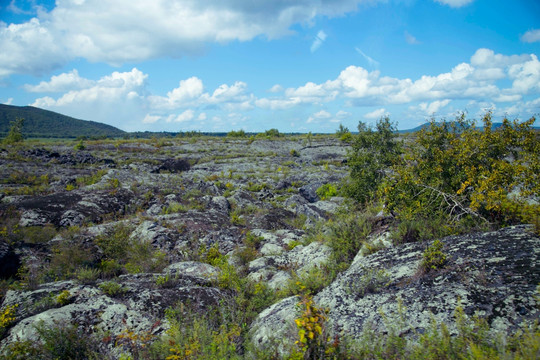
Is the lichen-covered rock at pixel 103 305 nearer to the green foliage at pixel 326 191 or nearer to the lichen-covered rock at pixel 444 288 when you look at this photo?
the lichen-covered rock at pixel 444 288

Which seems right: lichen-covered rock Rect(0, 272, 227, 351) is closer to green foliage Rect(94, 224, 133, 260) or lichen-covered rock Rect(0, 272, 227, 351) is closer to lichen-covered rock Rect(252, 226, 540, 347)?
lichen-covered rock Rect(252, 226, 540, 347)

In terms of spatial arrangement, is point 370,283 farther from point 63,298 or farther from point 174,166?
point 174,166

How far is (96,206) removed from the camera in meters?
14.7

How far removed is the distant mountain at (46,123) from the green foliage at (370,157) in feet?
519

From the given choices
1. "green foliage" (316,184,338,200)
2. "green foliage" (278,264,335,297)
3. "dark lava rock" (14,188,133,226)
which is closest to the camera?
"green foliage" (278,264,335,297)

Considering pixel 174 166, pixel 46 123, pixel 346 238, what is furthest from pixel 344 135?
pixel 46 123

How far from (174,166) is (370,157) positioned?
2349 centimetres

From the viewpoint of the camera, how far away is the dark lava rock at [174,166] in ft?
99.6

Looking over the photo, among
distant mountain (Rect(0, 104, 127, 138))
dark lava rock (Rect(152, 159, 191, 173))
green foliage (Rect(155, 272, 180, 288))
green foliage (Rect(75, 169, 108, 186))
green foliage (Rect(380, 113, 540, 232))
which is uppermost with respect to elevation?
distant mountain (Rect(0, 104, 127, 138))

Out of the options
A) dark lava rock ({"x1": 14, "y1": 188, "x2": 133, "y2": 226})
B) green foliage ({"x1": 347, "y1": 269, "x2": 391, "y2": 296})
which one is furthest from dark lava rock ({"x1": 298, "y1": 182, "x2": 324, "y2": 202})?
green foliage ({"x1": 347, "y1": 269, "x2": 391, "y2": 296})

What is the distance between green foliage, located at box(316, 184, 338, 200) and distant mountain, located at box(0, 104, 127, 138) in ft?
503

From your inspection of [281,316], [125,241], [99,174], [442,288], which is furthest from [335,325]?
[99,174]

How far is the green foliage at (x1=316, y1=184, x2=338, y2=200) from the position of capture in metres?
19.4

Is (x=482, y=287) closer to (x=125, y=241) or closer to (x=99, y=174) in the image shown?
(x=125, y=241)
